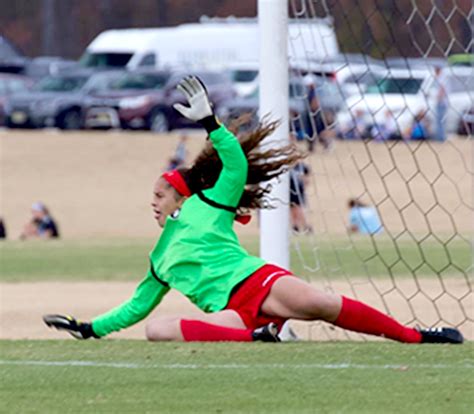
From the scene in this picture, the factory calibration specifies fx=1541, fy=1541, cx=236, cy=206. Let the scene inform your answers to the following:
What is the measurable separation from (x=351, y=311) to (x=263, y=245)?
1.59 meters

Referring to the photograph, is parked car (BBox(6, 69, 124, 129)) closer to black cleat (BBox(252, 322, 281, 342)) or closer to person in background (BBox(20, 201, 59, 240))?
person in background (BBox(20, 201, 59, 240))

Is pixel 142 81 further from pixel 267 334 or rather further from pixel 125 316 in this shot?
pixel 267 334

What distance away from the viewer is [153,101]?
39688 millimetres

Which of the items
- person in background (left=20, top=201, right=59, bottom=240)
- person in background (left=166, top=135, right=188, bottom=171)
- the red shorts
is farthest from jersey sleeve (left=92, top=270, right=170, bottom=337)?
person in background (left=166, top=135, right=188, bottom=171)

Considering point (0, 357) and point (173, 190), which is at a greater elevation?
point (173, 190)

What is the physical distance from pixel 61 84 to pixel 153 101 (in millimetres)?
2668

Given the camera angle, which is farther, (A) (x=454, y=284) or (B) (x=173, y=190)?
(A) (x=454, y=284)

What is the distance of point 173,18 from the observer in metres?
66.1

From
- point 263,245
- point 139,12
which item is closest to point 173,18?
point 139,12

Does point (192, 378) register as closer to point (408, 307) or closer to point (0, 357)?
point (0, 357)

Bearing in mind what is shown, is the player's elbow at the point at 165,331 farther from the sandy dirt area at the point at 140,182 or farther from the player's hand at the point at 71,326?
the sandy dirt area at the point at 140,182

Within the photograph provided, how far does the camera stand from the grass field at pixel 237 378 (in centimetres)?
603

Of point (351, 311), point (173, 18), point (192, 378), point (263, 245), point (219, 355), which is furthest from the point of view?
point (173, 18)

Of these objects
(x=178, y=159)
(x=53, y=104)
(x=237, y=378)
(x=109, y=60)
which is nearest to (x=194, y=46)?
(x=109, y=60)
